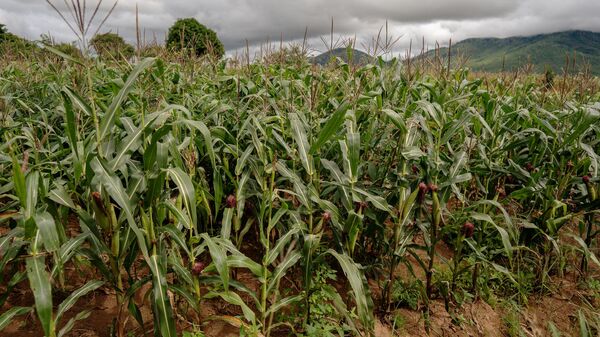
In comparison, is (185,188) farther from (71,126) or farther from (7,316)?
(7,316)

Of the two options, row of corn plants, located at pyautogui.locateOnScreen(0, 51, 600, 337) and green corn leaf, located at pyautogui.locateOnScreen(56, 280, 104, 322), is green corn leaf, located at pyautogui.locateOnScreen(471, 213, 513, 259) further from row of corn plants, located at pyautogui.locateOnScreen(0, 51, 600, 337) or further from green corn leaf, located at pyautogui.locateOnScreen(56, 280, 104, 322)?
green corn leaf, located at pyautogui.locateOnScreen(56, 280, 104, 322)

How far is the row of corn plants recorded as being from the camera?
1641mm

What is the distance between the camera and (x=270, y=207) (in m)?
1.96

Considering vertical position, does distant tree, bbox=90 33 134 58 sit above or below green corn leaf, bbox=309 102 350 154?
above

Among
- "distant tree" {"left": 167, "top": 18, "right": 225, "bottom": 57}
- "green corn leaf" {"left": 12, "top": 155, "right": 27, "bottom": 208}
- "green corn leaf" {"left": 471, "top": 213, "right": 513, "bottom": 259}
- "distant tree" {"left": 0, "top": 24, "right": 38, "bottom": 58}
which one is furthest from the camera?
"distant tree" {"left": 0, "top": 24, "right": 38, "bottom": 58}

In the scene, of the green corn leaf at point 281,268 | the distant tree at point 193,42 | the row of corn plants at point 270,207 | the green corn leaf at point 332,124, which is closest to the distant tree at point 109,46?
the row of corn plants at point 270,207

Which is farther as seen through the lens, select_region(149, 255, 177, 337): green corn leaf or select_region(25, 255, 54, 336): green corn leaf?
select_region(149, 255, 177, 337): green corn leaf

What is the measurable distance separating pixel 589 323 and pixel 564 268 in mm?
624

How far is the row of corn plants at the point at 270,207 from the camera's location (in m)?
1.64

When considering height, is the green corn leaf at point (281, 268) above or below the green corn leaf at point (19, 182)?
below

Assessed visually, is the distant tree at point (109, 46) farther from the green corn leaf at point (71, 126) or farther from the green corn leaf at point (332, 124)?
the green corn leaf at point (332, 124)

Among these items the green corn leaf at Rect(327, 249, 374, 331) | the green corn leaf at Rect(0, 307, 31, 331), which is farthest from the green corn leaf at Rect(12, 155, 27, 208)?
the green corn leaf at Rect(327, 249, 374, 331)

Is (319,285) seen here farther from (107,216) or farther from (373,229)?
(107,216)

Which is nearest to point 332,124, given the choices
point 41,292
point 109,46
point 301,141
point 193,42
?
point 301,141
